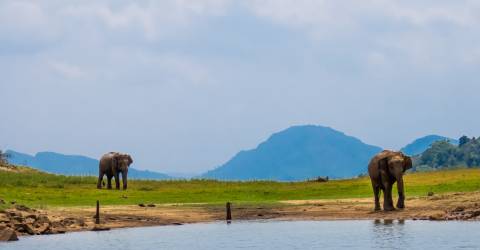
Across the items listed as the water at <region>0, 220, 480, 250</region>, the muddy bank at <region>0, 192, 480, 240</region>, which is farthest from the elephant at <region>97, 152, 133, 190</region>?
the water at <region>0, 220, 480, 250</region>

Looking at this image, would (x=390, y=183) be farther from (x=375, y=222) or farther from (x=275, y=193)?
(x=275, y=193)

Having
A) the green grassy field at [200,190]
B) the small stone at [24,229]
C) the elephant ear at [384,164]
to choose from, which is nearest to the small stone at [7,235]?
the small stone at [24,229]

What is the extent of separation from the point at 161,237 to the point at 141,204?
619 inches

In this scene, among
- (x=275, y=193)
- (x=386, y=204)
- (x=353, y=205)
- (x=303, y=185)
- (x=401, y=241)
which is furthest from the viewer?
(x=303, y=185)

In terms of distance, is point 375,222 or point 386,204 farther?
point 386,204

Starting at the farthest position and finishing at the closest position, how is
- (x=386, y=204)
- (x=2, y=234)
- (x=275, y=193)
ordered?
(x=275, y=193) → (x=386, y=204) → (x=2, y=234)

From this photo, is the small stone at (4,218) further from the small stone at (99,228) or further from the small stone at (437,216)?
the small stone at (437,216)

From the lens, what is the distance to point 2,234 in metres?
44.2

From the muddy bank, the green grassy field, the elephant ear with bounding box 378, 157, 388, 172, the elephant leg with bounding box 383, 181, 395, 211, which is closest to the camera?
the muddy bank

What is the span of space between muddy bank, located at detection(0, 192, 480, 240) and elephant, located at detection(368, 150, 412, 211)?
76 centimetres

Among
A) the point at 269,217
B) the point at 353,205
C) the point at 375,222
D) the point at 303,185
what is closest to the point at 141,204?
the point at 269,217

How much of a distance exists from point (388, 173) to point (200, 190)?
25197 mm

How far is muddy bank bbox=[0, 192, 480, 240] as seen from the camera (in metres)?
49.1

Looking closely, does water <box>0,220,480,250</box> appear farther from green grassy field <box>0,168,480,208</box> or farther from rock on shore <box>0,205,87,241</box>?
green grassy field <box>0,168,480,208</box>
